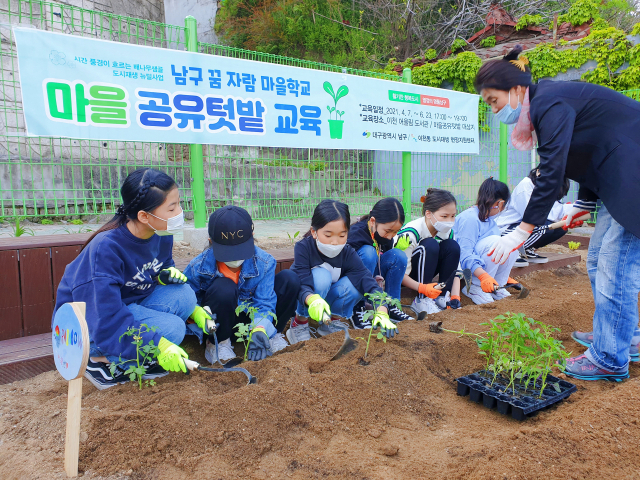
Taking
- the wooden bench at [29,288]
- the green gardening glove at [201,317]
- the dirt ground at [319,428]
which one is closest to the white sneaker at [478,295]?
the dirt ground at [319,428]

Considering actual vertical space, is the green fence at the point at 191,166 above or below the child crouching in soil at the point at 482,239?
above

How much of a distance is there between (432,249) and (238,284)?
1652mm

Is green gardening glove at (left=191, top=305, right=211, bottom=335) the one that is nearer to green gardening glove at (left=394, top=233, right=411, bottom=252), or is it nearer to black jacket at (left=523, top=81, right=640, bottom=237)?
green gardening glove at (left=394, top=233, right=411, bottom=252)

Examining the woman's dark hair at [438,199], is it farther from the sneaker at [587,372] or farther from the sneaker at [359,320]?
the sneaker at [587,372]

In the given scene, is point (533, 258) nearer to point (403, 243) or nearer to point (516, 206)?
point (516, 206)

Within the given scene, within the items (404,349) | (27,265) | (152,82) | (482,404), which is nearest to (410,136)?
(152,82)

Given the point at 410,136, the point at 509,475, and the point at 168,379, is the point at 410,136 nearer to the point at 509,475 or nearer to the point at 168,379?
the point at 168,379

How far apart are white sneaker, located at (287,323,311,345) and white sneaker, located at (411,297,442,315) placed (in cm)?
102

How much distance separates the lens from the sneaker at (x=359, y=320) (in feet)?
9.84

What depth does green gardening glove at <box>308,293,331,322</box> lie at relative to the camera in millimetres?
2475

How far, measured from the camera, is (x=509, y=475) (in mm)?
1273

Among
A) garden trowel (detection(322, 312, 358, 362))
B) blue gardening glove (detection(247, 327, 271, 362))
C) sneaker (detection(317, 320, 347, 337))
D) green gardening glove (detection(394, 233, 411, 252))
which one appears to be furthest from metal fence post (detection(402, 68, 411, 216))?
blue gardening glove (detection(247, 327, 271, 362))

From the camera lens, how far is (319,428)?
5.52ft

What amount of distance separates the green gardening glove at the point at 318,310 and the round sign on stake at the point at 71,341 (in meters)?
1.38
